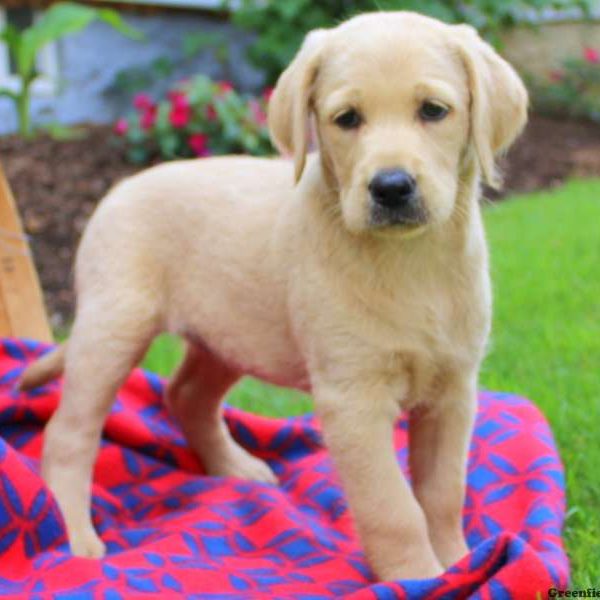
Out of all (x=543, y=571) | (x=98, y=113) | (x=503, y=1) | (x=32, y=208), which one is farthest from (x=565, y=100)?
(x=543, y=571)

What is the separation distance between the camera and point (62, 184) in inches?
302

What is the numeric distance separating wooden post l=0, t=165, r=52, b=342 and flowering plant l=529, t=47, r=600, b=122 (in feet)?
30.9

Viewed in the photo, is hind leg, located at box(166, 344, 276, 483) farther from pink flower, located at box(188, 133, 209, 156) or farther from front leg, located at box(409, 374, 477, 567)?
pink flower, located at box(188, 133, 209, 156)

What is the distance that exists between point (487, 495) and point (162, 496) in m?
1.14

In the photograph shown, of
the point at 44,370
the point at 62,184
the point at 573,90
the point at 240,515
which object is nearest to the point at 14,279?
the point at 44,370

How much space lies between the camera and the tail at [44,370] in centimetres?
392

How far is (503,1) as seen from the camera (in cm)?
1137

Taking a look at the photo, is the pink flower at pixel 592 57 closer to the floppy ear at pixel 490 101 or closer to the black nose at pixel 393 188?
the floppy ear at pixel 490 101

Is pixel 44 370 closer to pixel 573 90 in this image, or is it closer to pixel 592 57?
pixel 573 90

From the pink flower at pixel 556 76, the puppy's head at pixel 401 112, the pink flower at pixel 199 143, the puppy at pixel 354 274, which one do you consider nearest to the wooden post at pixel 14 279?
the puppy at pixel 354 274

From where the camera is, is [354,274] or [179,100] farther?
[179,100]

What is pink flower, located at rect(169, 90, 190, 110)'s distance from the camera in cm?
836

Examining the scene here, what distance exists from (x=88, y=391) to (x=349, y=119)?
4.34ft

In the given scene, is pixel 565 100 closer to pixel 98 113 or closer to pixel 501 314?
pixel 98 113
